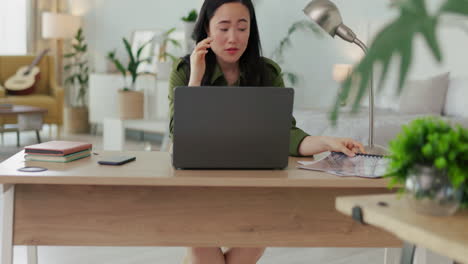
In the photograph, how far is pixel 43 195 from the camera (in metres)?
1.50

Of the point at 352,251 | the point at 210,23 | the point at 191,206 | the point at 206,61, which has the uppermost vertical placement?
the point at 210,23

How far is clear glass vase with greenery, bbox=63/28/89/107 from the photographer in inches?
279

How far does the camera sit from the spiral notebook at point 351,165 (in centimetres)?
144

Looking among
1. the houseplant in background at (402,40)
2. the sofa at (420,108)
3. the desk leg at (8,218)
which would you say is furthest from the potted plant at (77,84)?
the houseplant in background at (402,40)

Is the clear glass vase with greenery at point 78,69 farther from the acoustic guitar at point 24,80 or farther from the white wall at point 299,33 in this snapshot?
the acoustic guitar at point 24,80

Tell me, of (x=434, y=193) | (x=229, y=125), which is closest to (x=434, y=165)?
(x=434, y=193)

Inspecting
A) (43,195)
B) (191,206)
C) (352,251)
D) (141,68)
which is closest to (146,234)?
(191,206)

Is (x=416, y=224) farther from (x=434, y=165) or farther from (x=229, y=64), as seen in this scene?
(x=229, y=64)

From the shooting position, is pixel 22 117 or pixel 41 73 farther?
pixel 41 73

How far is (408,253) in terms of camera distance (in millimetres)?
1011

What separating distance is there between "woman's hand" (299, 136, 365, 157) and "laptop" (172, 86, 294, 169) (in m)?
0.27

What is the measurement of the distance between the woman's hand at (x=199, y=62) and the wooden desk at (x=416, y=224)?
2.94ft

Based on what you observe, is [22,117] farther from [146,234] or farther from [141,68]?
[146,234]

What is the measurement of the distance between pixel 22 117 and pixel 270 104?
462 cm
